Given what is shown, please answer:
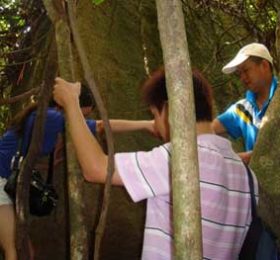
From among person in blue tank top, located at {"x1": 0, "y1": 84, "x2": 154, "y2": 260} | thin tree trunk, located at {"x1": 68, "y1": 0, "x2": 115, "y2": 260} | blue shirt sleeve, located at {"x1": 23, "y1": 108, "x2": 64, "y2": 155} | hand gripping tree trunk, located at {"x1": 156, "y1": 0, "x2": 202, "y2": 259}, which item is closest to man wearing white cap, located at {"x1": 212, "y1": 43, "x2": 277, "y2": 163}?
person in blue tank top, located at {"x1": 0, "y1": 84, "x2": 154, "y2": 260}

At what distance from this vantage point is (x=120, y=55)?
479 centimetres

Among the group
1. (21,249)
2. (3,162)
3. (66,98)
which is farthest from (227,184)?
(3,162)

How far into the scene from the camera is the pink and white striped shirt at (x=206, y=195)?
1.95 m

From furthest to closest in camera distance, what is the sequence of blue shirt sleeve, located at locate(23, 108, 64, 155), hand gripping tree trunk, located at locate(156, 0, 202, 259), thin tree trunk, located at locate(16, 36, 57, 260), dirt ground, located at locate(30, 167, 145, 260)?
dirt ground, located at locate(30, 167, 145, 260)
blue shirt sleeve, located at locate(23, 108, 64, 155)
thin tree trunk, located at locate(16, 36, 57, 260)
hand gripping tree trunk, located at locate(156, 0, 202, 259)

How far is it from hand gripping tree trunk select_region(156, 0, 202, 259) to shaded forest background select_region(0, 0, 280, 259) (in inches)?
103

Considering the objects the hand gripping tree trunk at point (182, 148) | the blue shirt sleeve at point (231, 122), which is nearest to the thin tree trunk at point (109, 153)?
the hand gripping tree trunk at point (182, 148)

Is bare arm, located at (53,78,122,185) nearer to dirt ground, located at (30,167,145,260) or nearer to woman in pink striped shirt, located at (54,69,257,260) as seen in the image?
woman in pink striped shirt, located at (54,69,257,260)

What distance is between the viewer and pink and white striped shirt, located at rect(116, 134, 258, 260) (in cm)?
195

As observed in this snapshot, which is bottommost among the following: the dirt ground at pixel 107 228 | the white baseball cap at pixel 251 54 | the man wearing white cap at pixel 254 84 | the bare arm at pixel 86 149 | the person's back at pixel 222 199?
the dirt ground at pixel 107 228

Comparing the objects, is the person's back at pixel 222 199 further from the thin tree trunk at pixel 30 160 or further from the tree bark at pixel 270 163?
the tree bark at pixel 270 163

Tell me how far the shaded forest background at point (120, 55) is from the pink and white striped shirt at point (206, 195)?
1.94 m

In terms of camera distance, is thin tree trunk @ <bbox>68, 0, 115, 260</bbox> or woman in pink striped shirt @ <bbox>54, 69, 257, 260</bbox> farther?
woman in pink striped shirt @ <bbox>54, 69, 257, 260</bbox>

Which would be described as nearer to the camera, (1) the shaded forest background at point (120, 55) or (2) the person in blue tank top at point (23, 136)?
(2) the person in blue tank top at point (23, 136)

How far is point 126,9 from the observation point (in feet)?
16.7
